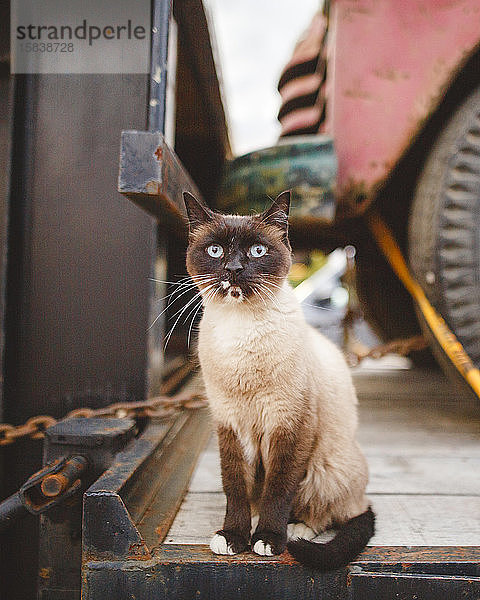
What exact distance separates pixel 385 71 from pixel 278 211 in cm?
103

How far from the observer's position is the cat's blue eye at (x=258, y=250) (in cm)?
96

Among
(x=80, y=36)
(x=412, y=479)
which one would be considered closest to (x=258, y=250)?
(x=412, y=479)

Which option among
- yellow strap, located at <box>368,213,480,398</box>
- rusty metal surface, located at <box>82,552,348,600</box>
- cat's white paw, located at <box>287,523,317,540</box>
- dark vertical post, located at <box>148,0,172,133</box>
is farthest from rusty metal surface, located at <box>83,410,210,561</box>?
yellow strap, located at <box>368,213,480,398</box>

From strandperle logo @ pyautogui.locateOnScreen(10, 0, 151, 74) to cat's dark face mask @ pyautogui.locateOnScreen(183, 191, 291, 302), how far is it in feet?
2.26

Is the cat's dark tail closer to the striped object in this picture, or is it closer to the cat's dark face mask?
the cat's dark face mask

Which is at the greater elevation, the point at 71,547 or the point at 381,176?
the point at 381,176

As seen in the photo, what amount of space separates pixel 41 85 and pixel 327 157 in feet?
3.39

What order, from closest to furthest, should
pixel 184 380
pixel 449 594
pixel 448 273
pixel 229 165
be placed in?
pixel 449 594, pixel 448 273, pixel 229 165, pixel 184 380

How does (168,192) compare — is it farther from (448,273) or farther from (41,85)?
(448,273)

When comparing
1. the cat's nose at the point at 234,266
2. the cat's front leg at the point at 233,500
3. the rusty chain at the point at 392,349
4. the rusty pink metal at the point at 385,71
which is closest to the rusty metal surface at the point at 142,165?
the cat's nose at the point at 234,266

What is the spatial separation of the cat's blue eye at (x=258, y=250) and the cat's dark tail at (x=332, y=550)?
22.5 inches

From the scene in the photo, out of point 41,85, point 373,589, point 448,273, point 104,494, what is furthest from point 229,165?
point 373,589

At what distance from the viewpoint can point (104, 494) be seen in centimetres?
79

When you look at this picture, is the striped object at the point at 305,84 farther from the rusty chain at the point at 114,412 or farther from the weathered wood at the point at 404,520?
the weathered wood at the point at 404,520
